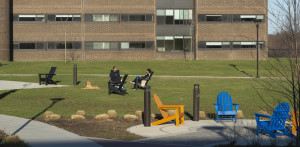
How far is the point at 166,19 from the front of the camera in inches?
2493

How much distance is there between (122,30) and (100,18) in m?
3.16

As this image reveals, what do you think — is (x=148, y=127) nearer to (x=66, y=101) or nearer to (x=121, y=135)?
(x=121, y=135)

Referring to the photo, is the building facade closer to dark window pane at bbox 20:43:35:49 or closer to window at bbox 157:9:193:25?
dark window pane at bbox 20:43:35:49

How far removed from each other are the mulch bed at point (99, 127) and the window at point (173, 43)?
47.7 m

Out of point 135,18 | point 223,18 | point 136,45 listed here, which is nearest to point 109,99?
point 136,45

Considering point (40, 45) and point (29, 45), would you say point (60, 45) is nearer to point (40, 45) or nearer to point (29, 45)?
point (40, 45)

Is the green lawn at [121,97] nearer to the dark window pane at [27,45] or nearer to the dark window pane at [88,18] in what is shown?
the dark window pane at [27,45]

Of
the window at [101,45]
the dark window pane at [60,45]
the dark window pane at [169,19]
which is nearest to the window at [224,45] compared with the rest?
the dark window pane at [169,19]

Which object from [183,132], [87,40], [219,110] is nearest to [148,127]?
[183,132]

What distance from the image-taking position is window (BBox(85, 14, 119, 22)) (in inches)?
2399

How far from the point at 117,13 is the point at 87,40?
5.12 m

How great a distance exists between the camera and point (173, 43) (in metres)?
63.3

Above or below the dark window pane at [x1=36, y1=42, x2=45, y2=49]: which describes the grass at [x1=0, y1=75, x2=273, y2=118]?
below

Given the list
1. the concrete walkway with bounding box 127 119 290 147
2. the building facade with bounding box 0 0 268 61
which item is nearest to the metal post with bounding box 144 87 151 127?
the concrete walkway with bounding box 127 119 290 147
